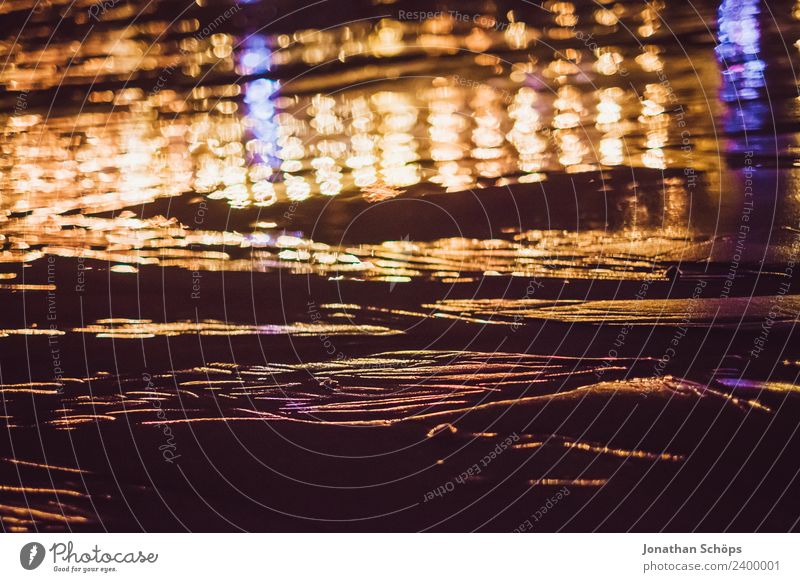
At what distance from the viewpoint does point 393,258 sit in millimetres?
1286

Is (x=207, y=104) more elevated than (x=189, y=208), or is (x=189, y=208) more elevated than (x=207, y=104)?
(x=207, y=104)

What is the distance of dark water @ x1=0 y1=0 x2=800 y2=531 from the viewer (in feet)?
4.11

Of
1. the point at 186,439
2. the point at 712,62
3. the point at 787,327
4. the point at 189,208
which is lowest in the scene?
the point at 186,439

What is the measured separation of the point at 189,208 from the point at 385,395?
0.47m

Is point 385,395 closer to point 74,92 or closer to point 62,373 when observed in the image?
point 62,373

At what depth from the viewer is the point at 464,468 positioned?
4.09 feet

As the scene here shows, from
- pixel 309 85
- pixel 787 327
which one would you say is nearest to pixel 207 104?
pixel 309 85
